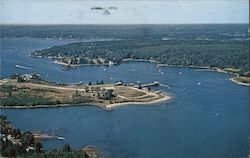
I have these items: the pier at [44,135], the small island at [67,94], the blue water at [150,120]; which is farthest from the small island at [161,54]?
the pier at [44,135]

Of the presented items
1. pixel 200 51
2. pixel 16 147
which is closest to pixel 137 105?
pixel 16 147

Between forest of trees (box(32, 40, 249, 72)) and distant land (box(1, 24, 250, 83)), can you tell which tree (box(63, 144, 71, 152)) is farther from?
forest of trees (box(32, 40, 249, 72))

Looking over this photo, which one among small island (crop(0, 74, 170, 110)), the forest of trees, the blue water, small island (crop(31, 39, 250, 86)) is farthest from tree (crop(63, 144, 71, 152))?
the forest of trees

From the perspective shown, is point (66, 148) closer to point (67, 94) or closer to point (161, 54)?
point (67, 94)

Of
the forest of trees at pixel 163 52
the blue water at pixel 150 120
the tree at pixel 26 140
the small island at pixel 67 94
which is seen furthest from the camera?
the forest of trees at pixel 163 52

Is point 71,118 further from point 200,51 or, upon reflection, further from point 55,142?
point 200,51

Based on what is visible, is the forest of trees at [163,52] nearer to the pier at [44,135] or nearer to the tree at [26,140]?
the pier at [44,135]

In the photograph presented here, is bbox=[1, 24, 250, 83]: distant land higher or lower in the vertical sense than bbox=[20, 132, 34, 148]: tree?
higher
